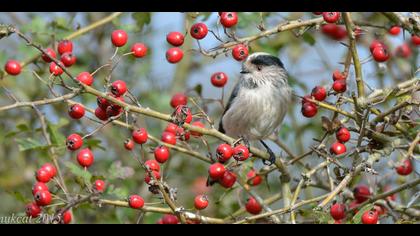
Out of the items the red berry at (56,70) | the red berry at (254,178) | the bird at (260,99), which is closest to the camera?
the red berry at (56,70)

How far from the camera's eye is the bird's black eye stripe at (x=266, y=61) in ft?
17.2

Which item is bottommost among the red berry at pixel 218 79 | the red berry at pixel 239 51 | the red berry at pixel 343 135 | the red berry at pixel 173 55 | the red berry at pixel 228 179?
the red berry at pixel 228 179

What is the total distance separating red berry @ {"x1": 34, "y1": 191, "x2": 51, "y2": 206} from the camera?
295 centimetres

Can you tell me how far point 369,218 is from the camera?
2.93 meters

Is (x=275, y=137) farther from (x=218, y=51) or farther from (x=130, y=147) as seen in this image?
(x=130, y=147)

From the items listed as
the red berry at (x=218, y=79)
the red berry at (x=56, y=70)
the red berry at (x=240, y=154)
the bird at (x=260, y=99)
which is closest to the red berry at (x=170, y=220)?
the red berry at (x=240, y=154)

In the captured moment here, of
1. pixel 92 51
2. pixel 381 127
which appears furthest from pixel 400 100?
pixel 92 51

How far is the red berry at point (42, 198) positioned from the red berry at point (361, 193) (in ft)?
5.15

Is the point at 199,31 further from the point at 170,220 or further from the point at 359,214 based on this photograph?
the point at 359,214

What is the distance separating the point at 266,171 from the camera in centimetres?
375

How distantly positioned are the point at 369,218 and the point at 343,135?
0.46 m

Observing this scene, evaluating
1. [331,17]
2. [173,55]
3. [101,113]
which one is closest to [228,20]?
[173,55]

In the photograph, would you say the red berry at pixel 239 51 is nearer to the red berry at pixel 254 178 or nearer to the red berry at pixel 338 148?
the red berry at pixel 338 148

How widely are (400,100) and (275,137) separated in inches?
57.7
